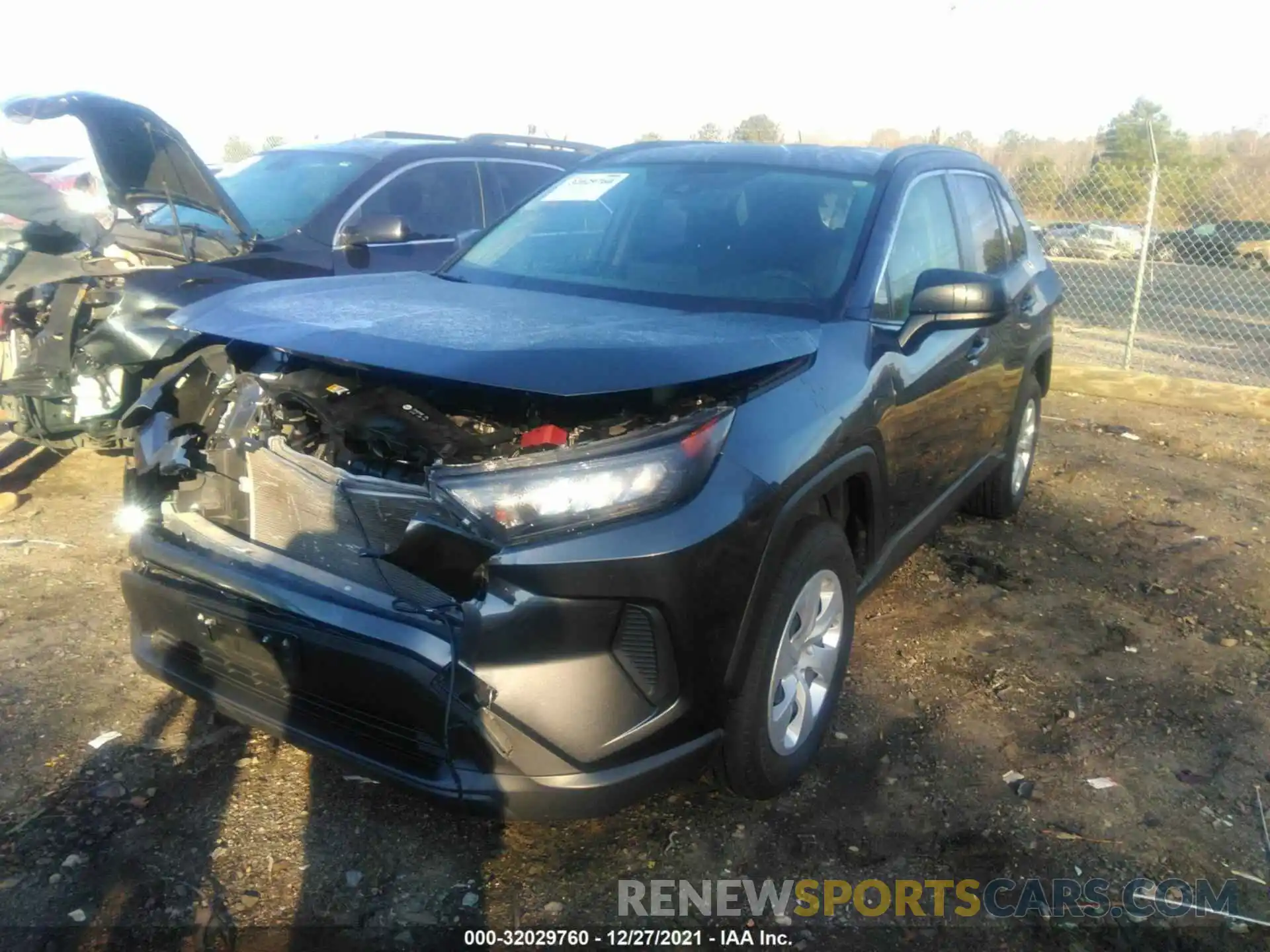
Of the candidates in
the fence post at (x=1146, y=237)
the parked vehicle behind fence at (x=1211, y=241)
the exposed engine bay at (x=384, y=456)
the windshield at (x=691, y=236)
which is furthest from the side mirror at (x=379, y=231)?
the parked vehicle behind fence at (x=1211, y=241)

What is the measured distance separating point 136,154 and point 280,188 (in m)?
1.08

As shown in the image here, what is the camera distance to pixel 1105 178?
11.6 meters

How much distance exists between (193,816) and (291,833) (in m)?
0.30

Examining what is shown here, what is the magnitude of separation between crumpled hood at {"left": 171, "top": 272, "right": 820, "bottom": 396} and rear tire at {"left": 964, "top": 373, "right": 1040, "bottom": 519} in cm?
233

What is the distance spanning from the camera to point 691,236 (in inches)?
140

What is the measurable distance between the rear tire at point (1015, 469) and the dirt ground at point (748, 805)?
0.71 meters

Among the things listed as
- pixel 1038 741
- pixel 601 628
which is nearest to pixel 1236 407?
pixel 1038 741

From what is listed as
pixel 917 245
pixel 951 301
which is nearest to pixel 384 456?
pixel 951 301

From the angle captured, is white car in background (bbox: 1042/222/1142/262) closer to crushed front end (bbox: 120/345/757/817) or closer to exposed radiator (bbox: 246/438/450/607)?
crushed front end (bbox: 120/345/757/817)

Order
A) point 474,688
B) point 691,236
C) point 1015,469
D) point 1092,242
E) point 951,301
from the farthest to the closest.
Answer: point 1092,242, point 1015,469, point 691,236, point 951,301, point 474,688

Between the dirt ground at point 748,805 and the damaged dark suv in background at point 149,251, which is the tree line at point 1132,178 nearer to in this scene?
the damaged dark suv in background at point 149,251

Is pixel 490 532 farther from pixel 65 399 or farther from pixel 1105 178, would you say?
pixel 1105 178

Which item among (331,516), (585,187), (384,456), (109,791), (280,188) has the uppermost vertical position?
(585,187)

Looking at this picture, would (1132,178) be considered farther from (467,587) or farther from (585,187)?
(467,587)
